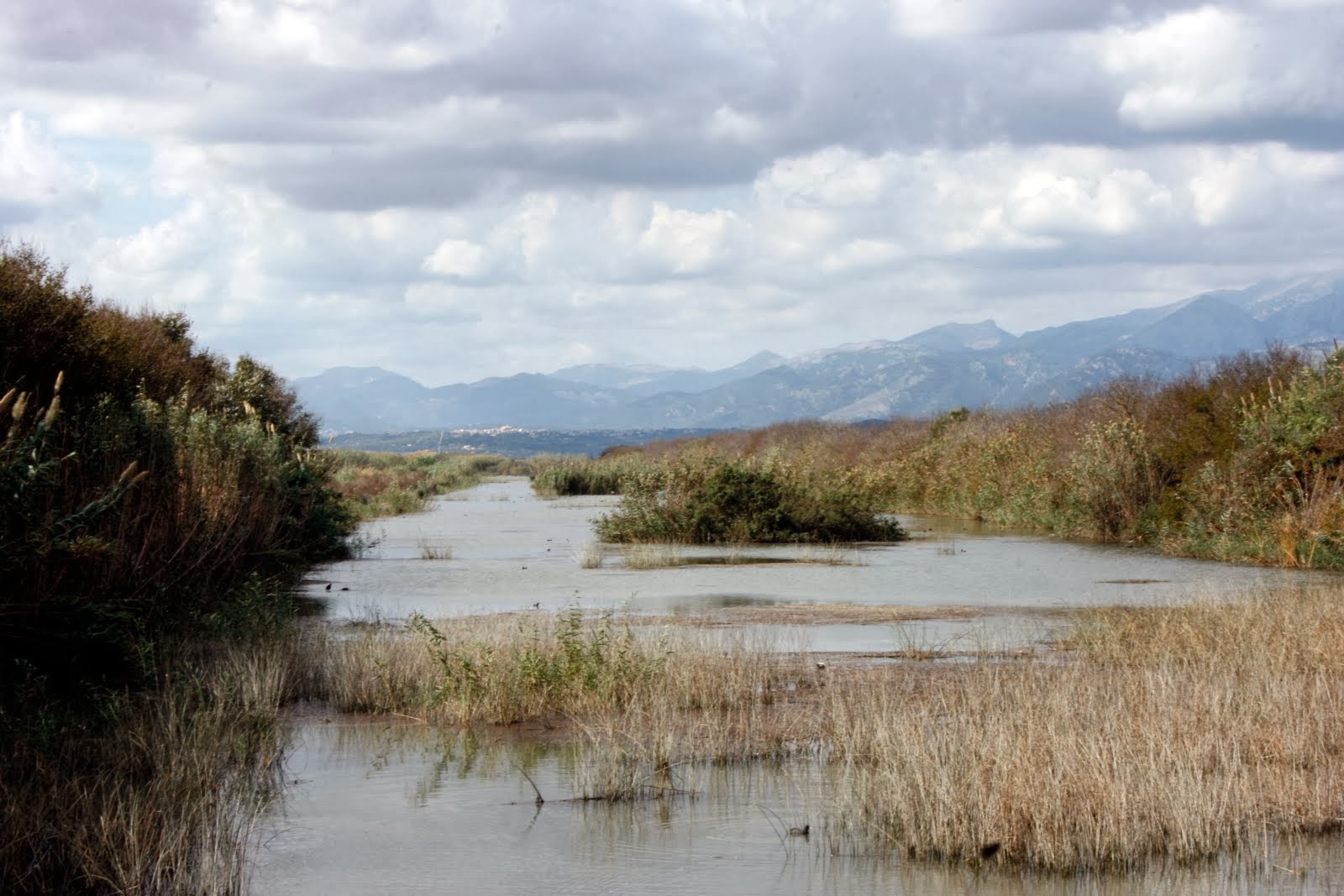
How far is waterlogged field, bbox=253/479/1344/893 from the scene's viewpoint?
A: 29.6ft

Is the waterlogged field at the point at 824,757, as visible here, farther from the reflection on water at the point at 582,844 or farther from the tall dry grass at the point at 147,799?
the tall dry grass at the point at 147,799

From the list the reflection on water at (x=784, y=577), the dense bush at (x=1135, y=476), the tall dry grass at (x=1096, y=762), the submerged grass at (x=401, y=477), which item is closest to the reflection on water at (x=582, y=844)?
the tall dry grass at (x=1096, y=762)

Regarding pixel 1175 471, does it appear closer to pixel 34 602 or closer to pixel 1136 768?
pixel 1136 768

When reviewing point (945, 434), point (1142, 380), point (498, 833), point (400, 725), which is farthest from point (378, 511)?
point (498, 833)

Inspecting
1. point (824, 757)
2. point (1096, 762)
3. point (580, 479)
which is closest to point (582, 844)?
point (824, 757)

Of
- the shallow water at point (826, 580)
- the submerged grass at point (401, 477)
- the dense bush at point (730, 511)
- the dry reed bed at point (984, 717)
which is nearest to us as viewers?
the dry reed bed at point (984, 717)

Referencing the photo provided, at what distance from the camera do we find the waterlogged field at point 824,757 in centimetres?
901

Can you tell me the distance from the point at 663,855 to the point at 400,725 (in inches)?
188

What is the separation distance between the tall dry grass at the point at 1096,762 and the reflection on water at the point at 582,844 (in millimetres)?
241

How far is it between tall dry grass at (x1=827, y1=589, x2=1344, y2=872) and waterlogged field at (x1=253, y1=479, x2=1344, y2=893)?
0.08 feet

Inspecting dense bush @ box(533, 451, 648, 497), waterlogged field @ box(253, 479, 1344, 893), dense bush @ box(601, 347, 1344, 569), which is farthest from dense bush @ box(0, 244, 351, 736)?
dense bush @ box(533, 451, 648, 497)

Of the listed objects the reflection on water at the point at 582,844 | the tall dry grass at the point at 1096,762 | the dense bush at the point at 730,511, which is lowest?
the reflection on water at the point at 582,844

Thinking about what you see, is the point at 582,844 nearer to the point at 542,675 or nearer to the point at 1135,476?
the point at 542,675

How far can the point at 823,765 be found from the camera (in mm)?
11344
